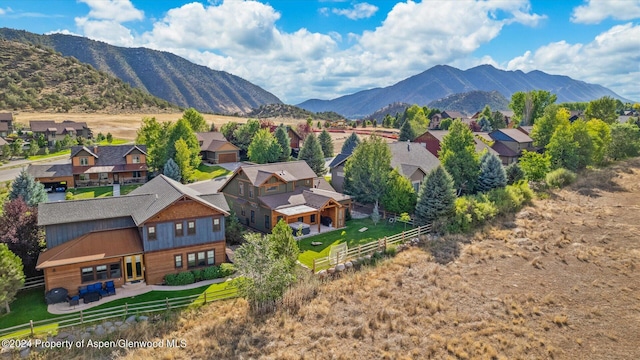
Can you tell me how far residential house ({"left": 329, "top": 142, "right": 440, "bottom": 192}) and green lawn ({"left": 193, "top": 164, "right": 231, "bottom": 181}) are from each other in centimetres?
2050

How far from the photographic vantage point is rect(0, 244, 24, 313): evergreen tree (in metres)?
20.3

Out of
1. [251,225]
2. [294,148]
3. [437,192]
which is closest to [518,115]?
[294,148]

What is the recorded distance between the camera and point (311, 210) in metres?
35.1

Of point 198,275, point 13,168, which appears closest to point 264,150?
point 13,168

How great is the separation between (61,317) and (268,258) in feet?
38.0

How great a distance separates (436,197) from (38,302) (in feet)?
98.8

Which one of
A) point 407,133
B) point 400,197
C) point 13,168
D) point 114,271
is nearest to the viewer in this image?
point 114,271

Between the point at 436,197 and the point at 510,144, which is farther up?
the point at 510,144

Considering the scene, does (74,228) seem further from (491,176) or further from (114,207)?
(491,176)

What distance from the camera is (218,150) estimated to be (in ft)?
220

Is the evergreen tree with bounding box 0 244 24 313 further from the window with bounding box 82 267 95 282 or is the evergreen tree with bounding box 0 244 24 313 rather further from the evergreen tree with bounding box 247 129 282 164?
the evergreen tree with bounding box 247 129 282 164

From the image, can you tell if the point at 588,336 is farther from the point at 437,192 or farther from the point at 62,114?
the point at 62,114

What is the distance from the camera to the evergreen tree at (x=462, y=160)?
43.5m

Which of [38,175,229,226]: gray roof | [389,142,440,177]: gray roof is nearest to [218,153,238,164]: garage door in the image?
[389,142,440,177]: gray roof
